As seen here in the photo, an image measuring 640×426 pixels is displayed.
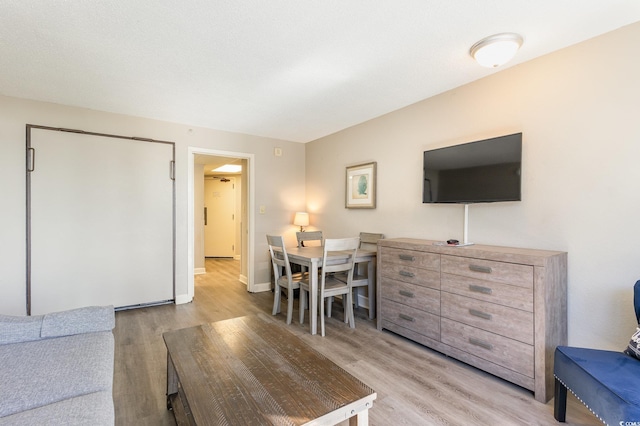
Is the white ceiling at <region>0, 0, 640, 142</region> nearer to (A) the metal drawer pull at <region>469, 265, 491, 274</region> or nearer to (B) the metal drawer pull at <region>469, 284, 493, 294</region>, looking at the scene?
(A) the metal drawer pull at <region>469, 265, 491, 274</region>

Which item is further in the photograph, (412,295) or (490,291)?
(412,295)

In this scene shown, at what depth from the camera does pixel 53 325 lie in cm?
171

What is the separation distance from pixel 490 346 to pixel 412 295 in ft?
2.39

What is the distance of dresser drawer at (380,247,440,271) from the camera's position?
256cm

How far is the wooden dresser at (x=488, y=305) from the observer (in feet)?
6.33

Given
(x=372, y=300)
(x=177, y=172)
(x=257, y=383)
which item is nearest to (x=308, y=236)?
(x=372, y=300)

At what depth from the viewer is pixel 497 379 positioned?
7.12 ft

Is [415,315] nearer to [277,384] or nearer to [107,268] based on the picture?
[277,384]

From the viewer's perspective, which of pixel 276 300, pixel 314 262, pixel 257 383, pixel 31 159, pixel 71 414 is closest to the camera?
pixel 71 414

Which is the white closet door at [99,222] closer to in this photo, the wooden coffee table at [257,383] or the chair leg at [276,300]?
the chair leg at [276,300]

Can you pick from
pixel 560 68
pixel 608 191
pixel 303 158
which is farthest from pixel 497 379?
pixel 303 158

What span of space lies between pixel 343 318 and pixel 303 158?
274 cm

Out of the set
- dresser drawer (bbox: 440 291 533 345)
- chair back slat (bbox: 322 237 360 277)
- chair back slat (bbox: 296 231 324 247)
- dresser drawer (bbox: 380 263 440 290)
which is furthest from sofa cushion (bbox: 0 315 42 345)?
chair back slat (bbox: 296 231 324 247)

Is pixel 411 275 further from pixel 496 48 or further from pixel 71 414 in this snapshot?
pixel 71 414
